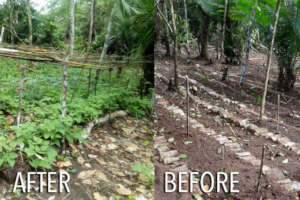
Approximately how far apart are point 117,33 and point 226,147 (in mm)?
2337

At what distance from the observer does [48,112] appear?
1764mm

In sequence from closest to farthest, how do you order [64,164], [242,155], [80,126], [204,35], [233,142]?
[242,155]
[233,142]
[64,164]
[80,126]
[204,35]

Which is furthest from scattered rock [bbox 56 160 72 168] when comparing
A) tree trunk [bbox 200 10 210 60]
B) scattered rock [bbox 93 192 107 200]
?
tree trunk [bbox 200 10 210 60]

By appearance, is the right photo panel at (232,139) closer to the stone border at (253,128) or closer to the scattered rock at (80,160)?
the stone border at (253,128)

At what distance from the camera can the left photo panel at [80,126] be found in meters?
1.38

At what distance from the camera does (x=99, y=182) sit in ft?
4.92

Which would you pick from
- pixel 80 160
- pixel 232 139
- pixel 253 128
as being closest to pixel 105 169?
pixel 80 160

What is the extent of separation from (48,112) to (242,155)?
4.03 ft

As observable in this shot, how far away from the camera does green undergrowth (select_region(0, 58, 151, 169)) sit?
4.52 ft

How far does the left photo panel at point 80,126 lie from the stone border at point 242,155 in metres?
0.37

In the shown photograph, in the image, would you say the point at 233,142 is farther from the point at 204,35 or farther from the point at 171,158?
the point at 204,35

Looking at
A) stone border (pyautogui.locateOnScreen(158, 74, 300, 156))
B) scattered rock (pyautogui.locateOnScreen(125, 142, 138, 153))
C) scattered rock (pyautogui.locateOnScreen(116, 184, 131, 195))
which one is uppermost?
stone border (pyautogui.locateOnScreen(158, 74, 300, 156))

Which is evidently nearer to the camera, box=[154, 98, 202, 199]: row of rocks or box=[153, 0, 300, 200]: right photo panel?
box=[153, 0, 300, 200]: right photo panel

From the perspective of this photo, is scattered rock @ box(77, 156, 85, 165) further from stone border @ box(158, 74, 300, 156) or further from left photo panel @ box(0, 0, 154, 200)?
stone border @ box(158, 74, 300, 156)
